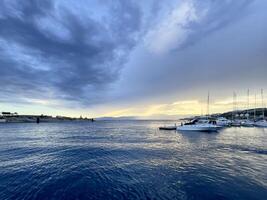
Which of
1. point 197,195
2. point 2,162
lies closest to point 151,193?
point 197,195

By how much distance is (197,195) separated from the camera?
36.7 feet

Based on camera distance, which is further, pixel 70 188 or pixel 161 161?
pixel 161 161

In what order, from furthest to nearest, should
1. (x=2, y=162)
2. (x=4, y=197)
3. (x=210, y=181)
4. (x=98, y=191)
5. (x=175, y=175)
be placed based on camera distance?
(x=2, y=162) → (x=175, y=175) → (x=210, y=181) → (x=98, y=191) → (x=4, y=197)

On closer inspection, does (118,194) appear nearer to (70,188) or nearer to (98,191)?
(98,191)

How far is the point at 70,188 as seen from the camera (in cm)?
1217

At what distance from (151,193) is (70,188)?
5.45m

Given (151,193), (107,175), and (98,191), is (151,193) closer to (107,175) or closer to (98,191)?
(98,191)

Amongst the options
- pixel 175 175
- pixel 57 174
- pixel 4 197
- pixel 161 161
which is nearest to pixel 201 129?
pixel 161 161

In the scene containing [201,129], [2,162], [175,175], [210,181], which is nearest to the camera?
[210,181]

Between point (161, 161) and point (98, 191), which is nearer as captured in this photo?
point (98, 191)

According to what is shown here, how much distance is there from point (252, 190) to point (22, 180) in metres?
16.4

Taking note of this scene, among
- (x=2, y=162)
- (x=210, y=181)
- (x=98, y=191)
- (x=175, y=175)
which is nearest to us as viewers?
(x=98, y=191)

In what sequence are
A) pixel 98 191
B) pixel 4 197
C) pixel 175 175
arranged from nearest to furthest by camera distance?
1. pixel 4 197
2. pixel 98 191
3. pixel 175 175

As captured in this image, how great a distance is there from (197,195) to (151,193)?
2.85 metres
